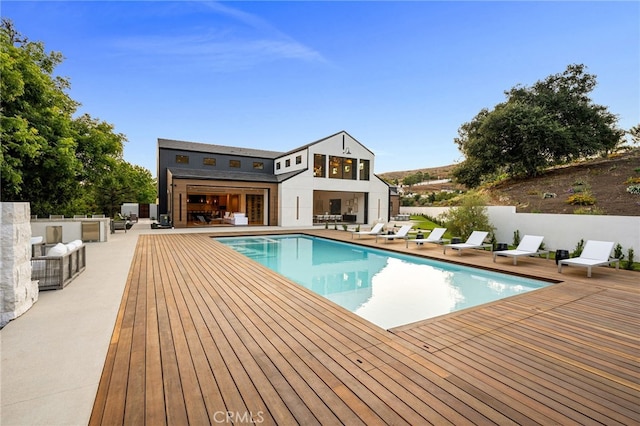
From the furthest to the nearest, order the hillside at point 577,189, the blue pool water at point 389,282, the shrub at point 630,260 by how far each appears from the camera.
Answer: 1. the hillside at point 577,189
2. the shrub at point 630,260
3. the blue pool water at point 389,282

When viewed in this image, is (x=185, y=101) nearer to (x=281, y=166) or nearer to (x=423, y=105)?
(x=281, y=166)

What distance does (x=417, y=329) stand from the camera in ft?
11.7

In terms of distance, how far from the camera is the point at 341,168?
21.3 meters

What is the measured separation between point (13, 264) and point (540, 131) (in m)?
23.2

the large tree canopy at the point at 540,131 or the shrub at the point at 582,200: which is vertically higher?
the large tree canopy at the point at 540,131

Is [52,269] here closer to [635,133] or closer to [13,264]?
[13,264]

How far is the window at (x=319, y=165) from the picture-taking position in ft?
66.5

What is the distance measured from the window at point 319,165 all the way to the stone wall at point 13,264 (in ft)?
55.7

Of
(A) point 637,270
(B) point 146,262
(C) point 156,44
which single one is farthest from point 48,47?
(A) point 637,270

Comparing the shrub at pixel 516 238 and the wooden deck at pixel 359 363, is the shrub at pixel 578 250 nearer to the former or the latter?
the shrub at pixel 516 238

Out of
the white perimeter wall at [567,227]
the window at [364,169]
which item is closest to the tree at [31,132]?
the white perimeter wall at [567,227]

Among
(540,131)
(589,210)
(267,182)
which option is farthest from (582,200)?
(267,182)

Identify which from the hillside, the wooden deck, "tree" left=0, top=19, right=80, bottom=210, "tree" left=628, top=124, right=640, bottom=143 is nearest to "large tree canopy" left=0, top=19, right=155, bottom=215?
"tree" left=0, top=19, right=80, bottom=210

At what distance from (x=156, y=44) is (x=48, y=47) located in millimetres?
4682
